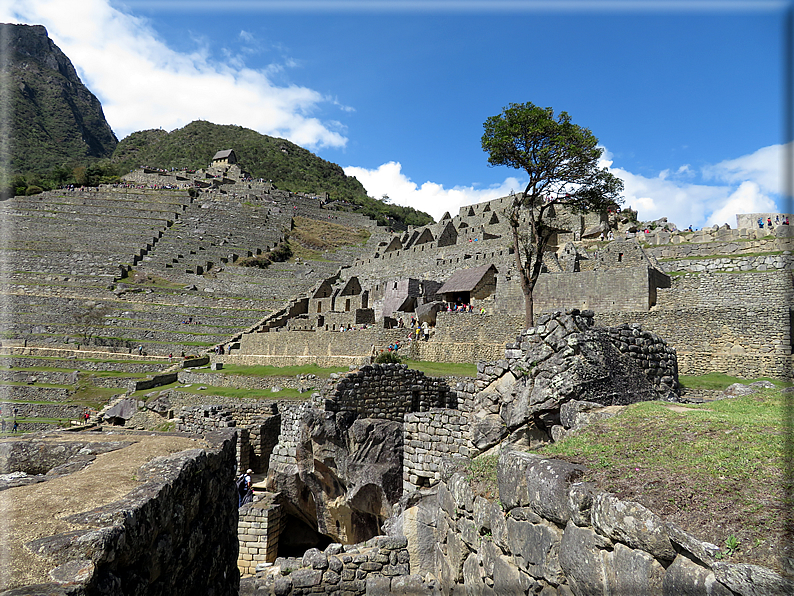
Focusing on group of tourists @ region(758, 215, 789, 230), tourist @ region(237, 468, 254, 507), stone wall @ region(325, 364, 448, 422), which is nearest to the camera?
stone wall @ region(325, 364, 448, 422)

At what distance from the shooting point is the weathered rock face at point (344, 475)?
924 centimetres

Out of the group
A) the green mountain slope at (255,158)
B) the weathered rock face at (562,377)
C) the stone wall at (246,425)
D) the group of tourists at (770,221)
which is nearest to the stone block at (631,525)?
the weathered rock face at (562,377)

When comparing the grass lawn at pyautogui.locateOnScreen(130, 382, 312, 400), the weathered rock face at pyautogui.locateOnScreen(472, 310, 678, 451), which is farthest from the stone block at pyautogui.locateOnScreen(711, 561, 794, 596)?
the grass lawn at pyautogui.locateOnScreen(130, 382, 312, 400)

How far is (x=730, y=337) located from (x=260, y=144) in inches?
5662

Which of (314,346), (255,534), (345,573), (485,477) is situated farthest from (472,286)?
(485,477)

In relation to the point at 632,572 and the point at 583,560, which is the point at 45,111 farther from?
the point at 632,572

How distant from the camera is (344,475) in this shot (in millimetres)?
10055

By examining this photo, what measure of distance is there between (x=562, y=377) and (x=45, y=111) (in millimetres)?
175956

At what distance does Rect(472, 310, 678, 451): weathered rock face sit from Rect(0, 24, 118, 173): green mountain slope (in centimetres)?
11734

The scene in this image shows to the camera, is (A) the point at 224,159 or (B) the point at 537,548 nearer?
(B) the point at 537,548

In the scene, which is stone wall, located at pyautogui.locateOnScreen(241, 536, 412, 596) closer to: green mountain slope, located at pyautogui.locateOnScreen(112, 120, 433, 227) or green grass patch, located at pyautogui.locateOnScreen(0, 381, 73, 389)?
green grass patch, located at pyautogui.locateOnScreen(0, 381, 73, 389)

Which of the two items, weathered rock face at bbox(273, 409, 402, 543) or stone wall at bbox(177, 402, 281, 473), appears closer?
weathered rock face at bbox(273, 409, 402, 543)

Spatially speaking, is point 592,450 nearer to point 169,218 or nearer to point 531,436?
point 531,436

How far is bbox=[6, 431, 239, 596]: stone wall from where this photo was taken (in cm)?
317
